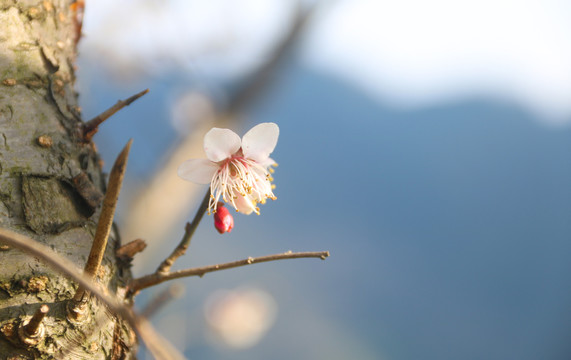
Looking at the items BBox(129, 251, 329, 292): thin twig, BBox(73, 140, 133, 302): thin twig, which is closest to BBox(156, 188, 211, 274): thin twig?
BBox(129, 251, 329, 292): thin twig

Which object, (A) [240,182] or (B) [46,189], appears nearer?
(B) [46,189]

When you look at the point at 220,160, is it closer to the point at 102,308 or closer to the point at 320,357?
the point at 102,308

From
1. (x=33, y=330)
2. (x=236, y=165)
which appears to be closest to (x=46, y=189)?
(x=33, y=330)

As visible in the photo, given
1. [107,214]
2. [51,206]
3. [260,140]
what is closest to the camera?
[107,214]

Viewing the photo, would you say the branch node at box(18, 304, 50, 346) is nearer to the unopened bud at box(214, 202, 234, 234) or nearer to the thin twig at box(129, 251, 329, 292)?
the thin twig at box(129, 251, 329, 292)

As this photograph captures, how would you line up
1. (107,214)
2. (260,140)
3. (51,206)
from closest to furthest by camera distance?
(107,214) < (51,206) < (260,140)

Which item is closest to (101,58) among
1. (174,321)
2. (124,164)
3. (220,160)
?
(174,321)

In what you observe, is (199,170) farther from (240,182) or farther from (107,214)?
(107,214)

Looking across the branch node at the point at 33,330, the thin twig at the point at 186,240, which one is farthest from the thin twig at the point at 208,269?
the branch node at the point at 33,330
